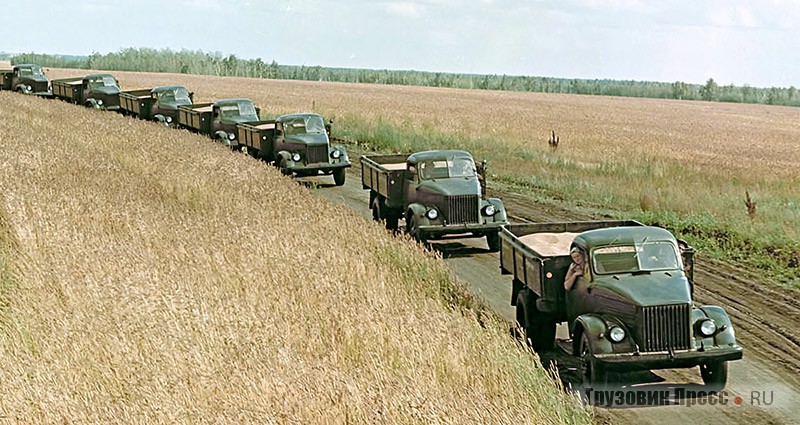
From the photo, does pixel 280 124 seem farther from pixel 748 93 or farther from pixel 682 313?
pixel 748 93

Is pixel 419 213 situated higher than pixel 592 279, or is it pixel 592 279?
pixel 592 279

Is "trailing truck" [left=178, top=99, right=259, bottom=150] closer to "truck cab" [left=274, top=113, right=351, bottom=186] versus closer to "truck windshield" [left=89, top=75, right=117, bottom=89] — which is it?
"truck cab" [left=274, top=113, right=351, bottom=186]

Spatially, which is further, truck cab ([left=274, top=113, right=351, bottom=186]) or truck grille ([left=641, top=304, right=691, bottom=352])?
truck cab ([left=274, top=113, right=351, bottom=186])

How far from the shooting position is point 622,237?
11406mm

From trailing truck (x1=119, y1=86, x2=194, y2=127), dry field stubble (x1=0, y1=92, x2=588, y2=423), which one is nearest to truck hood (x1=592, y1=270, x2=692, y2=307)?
dry field stubble (x1=0, y1=92, x2=588, y2=423)

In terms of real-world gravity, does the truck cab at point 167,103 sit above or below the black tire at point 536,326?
above

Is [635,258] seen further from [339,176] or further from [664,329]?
[339,176]

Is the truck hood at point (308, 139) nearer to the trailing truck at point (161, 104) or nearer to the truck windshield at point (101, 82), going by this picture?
the trailing truck at point (161, 104)

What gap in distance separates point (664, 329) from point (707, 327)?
524 millimetres

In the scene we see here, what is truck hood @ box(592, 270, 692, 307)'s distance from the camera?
1041 centimetres

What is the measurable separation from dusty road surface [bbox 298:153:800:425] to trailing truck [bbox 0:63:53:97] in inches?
1567

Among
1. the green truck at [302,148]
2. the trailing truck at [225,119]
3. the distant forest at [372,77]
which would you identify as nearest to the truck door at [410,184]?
the green truck at [302,148]

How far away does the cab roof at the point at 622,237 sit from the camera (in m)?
11.3

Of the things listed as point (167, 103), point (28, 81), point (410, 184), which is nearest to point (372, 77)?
point (28, 81)
